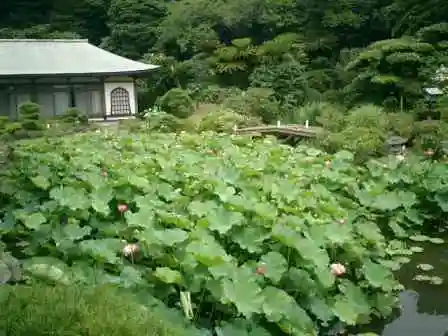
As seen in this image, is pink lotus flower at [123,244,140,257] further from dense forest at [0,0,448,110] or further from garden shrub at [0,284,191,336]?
dense forest at [0,0,448,110]

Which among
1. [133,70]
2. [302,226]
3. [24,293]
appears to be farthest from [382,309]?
[133,70]

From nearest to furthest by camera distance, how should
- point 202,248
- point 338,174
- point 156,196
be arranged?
point 202,248 < point 156,196 < point 338,174

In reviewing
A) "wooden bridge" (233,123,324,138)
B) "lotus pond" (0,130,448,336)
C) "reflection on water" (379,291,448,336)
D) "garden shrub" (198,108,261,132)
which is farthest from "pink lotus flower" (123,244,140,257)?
"garden shrub" (198,108,261,132)

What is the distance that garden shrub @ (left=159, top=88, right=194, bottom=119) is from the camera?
15719 mm

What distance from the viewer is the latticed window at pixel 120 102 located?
61.0 ft

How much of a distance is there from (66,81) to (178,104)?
15.5ft

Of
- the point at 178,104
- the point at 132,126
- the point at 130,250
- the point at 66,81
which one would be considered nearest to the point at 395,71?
the point at 178,104

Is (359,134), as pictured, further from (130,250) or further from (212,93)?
(212,93)

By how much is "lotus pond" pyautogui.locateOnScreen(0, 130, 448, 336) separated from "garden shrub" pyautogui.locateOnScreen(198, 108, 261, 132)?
5.53m

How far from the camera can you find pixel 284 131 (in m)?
12.1

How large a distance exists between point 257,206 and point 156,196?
912 millimetres

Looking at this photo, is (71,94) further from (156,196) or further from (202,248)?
(202,248)

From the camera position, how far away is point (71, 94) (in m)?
18.4

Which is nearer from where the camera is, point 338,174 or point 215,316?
point 215,316
